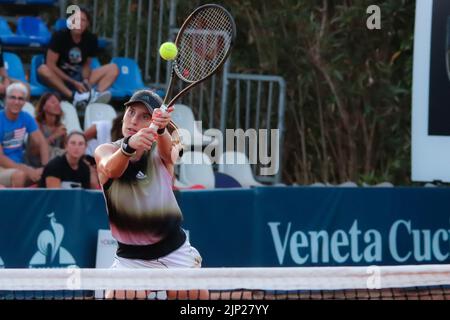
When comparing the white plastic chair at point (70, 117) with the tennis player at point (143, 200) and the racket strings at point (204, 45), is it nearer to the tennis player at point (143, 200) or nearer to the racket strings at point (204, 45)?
the racket strings at point (204, 45)

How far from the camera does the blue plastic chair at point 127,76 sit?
41.0 feet

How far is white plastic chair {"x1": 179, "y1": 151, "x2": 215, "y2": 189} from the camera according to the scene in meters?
11.3

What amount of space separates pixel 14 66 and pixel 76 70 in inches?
24.8

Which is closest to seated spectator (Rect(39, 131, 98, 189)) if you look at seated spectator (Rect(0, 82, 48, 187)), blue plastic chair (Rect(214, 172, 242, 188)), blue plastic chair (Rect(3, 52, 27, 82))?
seated spectator (Rect(0, 82, 48, 187))

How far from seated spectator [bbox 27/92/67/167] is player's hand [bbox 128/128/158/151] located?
17.0 ft

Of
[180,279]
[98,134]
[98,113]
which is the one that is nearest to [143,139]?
[180,279]

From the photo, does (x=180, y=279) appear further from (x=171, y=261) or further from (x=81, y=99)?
(x=81, y=99)

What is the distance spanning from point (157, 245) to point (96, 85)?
19.5 ft

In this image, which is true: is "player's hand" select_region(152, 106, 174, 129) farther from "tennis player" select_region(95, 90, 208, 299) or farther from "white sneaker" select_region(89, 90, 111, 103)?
"white sneaker" select_region(89, 90, 111, 103)

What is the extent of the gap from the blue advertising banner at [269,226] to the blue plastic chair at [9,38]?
3.32 m

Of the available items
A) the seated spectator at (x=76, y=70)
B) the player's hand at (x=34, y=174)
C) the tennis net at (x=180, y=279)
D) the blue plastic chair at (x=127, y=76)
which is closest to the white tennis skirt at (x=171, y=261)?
the tennis net at (x=180, y=279)
